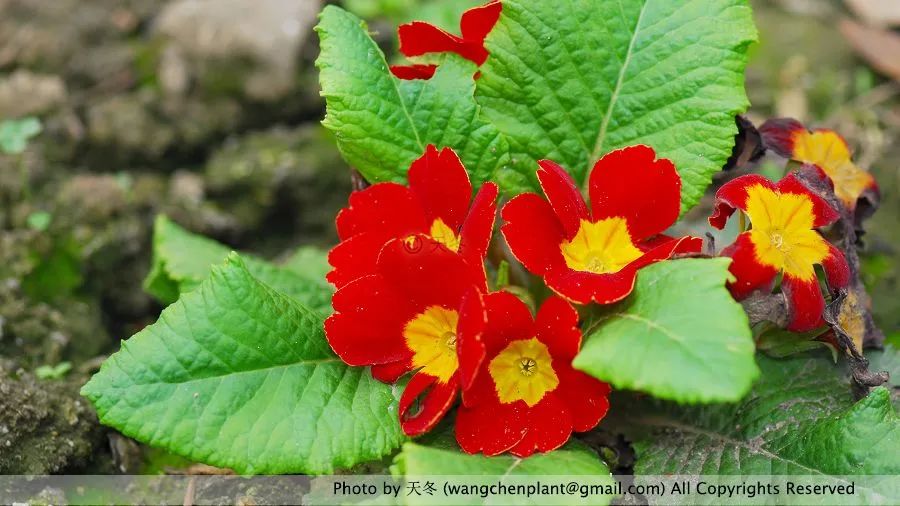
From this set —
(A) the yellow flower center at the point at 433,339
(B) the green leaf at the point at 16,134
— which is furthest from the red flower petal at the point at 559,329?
(B) the green leaf at the point at 16,134

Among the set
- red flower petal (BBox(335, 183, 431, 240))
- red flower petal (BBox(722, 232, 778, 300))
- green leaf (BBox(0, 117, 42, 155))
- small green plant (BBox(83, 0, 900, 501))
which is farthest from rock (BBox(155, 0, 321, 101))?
red flower petal (BBox(722, 232, 778, 300))

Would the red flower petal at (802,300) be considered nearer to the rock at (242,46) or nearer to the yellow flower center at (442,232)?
the yellow flower center at (442,232)

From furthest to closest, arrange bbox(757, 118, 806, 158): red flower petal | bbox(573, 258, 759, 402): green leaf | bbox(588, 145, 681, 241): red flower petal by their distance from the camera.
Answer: bbox(757, 118, 806, 158): red flower petal, bbox(588, 145, 681, 241): red flower petal, bbox(573, 258, 759, 402): green leaf

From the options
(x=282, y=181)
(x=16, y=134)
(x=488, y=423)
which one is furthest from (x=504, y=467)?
(x=16, y=134)

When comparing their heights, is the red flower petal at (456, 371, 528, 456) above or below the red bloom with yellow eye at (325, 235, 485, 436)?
below

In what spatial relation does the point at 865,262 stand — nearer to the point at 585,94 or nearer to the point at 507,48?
the point at 585,94

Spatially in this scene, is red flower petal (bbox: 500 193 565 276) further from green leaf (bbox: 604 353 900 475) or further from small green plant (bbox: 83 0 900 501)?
green leaf (bbox: 604 353 900 475)
